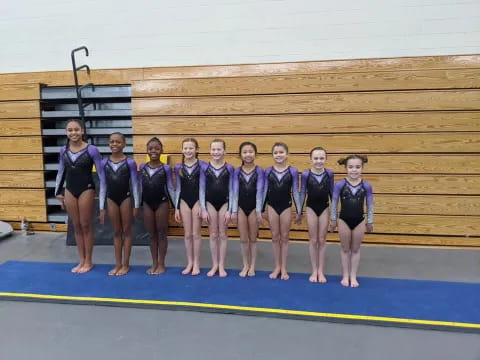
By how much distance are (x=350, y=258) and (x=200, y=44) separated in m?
3.54

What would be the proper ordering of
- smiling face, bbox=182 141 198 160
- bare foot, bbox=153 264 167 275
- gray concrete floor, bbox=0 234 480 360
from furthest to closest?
bare foot, bbox=153 264 167 275 < smiling face, bbox=182 141 198 160 < gray concrete floor, bbox=0 234 480 360

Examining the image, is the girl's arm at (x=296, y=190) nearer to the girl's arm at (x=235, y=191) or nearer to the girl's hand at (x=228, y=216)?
the girl's arm at (x=235, y=191)

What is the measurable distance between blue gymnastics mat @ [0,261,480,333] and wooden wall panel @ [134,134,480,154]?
6.00 feet

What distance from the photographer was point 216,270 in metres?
3.91

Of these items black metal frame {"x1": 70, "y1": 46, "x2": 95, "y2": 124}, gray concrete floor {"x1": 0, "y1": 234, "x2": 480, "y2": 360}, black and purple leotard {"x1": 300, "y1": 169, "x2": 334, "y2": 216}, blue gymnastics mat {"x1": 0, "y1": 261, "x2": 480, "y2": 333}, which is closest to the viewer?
gray concrete floor {"x1": 0, "y1": 234, "x2": 480, "y2": 360}

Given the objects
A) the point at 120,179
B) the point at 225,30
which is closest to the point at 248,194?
the point at 120,179

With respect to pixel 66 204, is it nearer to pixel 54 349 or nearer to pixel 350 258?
pixel 54 349

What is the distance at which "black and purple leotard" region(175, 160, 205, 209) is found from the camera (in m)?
3.76

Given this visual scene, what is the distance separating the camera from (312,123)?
4906 millimetres

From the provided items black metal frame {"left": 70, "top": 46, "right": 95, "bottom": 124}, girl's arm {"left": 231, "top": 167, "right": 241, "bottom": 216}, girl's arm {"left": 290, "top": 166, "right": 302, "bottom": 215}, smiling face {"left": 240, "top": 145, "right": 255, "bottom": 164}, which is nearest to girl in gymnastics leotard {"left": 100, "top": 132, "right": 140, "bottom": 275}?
girl's arm {"left": 231, "top": 167, "right": 241, "bottom": 216}

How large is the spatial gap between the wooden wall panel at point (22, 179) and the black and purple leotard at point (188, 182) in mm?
2973

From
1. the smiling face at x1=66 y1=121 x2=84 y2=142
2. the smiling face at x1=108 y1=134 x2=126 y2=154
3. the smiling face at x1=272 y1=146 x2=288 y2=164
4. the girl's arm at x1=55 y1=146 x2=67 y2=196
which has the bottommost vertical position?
the girl's arm at x1=55 y1=146 x2=67 y2=196

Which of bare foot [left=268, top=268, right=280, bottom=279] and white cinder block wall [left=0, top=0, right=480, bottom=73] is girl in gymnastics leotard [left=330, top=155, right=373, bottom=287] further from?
white cinder block wall [left=0, top=0, right=480, bottom=73]

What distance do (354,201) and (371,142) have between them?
1.61 m
